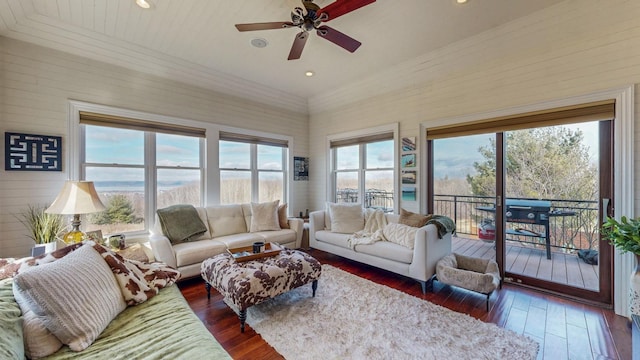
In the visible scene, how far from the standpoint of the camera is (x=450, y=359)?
5.90 ft

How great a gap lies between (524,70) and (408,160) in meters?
1.75

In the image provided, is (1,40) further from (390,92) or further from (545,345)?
(545,345)

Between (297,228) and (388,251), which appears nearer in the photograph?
(388,251)

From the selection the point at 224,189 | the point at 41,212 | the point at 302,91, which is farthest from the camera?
the point at 302,91

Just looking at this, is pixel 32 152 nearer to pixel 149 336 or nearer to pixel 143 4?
pixel 143 4

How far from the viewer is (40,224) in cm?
278

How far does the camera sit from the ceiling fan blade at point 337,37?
2406 millimetres

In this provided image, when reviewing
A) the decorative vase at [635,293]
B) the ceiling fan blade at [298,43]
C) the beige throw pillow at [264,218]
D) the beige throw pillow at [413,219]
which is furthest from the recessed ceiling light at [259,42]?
the decorative vase at [635,293]

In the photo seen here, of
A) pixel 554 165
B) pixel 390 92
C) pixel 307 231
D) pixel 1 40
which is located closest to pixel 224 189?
pixel 307 231

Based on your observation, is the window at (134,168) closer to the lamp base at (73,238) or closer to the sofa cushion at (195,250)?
the lamp base at (73,238)

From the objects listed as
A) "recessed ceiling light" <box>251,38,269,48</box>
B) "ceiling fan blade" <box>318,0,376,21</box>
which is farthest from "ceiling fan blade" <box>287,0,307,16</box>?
"recessed ceiling light" <box>251,38,269,48</box>

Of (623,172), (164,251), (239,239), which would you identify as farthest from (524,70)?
(164,251)

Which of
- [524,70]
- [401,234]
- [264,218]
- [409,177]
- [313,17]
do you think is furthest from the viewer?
[264,218]

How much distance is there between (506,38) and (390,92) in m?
1.63
